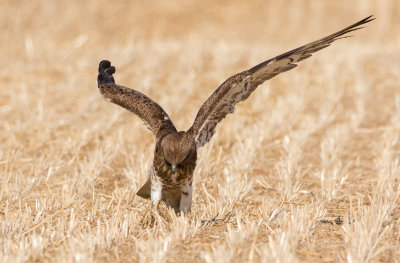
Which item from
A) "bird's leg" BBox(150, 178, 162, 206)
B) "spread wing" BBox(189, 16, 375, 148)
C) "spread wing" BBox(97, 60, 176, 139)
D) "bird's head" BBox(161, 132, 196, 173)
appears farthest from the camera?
"spread wing" BBox(97, 60, 176, 139)

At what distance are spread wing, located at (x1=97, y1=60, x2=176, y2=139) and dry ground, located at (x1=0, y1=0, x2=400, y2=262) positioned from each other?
0.69 m

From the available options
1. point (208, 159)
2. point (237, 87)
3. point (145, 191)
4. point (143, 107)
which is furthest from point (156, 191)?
point (208, 159)

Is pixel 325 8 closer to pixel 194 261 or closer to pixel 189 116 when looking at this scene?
pixel 189 116

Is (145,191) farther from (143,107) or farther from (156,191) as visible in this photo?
(143,107)

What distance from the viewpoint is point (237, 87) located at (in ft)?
16.6

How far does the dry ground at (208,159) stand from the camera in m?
4.44

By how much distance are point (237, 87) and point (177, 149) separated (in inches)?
27.6

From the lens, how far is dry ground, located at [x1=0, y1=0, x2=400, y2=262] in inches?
175

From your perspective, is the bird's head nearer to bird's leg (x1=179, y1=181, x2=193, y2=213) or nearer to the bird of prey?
the bird of prey

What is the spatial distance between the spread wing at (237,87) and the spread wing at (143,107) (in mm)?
298

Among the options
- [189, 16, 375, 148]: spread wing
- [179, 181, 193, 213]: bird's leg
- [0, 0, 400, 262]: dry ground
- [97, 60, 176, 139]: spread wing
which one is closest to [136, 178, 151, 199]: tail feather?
[0, 0, 400, 262]: dry ground

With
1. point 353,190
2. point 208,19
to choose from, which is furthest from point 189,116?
point 208,19

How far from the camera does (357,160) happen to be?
7.32m

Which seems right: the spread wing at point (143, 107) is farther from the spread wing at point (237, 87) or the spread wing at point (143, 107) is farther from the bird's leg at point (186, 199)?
the bird's leg at point (186, 199)
